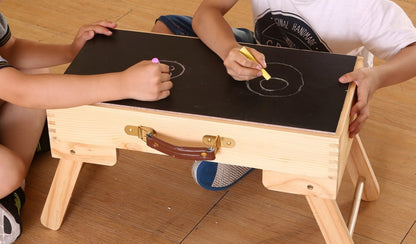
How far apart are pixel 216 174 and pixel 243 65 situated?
328 millimetres

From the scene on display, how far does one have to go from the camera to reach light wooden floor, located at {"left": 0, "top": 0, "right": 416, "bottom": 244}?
135 cm

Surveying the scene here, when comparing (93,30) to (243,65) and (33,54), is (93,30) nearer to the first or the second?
(33,54)

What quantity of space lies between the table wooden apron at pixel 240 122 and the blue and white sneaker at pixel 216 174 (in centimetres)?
23

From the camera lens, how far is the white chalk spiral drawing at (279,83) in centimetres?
115

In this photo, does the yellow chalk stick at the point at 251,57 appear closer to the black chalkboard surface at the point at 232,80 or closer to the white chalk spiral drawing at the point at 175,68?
the black chalkboard surface at the point at 232,80

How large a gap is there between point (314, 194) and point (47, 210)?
582 mm

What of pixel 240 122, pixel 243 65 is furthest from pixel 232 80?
pixel 240 122

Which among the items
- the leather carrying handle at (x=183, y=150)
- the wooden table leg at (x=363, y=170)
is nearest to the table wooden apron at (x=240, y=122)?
the leather carrying handle at (x=183, y=150)

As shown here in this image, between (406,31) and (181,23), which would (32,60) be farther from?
(406,31)

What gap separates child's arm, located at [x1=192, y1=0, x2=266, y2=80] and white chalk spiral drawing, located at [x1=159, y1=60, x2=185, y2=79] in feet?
0.27

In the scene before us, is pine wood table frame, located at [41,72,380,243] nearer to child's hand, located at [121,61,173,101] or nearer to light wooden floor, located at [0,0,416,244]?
child's hand, located at [121,61,173,101]

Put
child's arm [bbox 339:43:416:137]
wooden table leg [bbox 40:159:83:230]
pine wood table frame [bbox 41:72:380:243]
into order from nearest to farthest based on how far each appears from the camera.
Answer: pine wood table frame [bbox 41:72:380:243], child's arm [bbox 339:43:416:137], wooden table leg [bbox 40:159:83:230]

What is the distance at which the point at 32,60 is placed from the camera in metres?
1.56

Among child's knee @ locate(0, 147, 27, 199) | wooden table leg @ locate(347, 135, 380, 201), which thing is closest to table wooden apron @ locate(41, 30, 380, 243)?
child's knee @ locate(0, 147, 27, 199)
